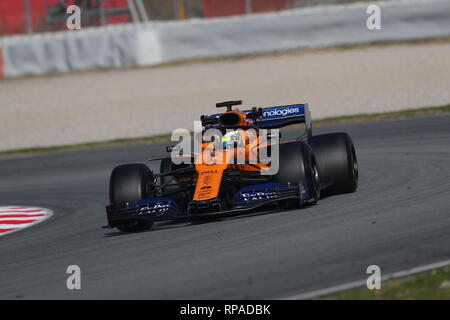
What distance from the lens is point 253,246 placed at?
318 inches

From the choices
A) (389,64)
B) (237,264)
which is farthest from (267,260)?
(389,64)

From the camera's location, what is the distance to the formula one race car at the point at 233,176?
30.8 ft

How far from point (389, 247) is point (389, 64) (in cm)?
1668

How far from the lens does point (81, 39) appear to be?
28156 millimetres

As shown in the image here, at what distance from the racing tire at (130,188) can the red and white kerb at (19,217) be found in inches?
85.3

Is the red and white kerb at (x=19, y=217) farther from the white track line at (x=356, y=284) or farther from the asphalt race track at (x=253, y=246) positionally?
the white track line at (x=356, y=284)

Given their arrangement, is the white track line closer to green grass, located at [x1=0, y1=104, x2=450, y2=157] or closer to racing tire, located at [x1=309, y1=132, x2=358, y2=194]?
racing tire, located at [x1=309, y1=132, x2=358, y2=194]

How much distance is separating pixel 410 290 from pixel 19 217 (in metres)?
7.57

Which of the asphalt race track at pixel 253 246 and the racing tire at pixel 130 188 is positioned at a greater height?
the racing tire at pixel 130 188

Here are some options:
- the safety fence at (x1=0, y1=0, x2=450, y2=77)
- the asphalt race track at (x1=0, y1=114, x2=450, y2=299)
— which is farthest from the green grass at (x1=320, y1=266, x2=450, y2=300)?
the safety fence at (x1=0, y1=0, x2=450, y2=77)

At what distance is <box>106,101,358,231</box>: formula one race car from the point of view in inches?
369

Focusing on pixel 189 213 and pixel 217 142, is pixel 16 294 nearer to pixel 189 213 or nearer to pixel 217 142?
pixel 189 213

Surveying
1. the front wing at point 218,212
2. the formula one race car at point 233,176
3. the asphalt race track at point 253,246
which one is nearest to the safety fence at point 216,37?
the asphalt race track at point 253,246

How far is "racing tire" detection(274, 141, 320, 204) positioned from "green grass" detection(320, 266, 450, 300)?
2.98m
